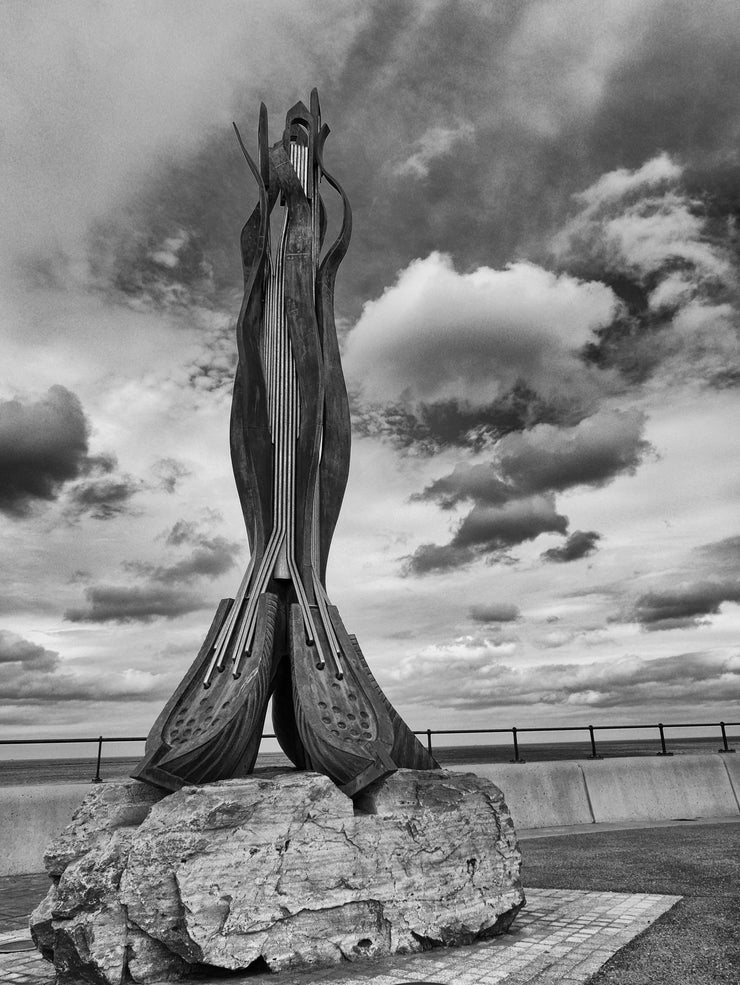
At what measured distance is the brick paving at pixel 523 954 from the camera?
13.0 ft

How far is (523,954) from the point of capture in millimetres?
4375

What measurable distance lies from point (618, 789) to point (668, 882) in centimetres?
534

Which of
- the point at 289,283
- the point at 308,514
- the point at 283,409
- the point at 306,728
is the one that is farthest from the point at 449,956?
the point at 289,283

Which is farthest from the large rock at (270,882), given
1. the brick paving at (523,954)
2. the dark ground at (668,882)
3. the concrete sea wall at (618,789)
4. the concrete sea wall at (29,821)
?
the concrete sea wall at (618,789)

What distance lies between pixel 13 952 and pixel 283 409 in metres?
4.37

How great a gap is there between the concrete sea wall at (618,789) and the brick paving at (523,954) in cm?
493

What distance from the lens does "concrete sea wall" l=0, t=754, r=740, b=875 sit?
35.5 feet

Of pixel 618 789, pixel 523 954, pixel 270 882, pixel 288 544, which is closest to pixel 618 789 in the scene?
pixel 618 789

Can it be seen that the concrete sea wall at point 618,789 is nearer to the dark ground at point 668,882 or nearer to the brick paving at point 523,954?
the dark ground at point 668,882

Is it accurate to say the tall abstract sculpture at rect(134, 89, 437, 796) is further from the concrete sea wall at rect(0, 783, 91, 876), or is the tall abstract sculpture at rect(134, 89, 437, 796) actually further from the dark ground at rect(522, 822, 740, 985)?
the concrete sea wall at rect(0, 783, 91, 876)

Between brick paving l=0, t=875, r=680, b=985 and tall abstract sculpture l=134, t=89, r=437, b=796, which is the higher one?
tall abstract sculpture l=134, t=89, r=437, b=796

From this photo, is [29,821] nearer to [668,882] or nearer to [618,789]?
[668,882]

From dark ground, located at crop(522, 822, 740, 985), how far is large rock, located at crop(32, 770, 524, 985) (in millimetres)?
1012

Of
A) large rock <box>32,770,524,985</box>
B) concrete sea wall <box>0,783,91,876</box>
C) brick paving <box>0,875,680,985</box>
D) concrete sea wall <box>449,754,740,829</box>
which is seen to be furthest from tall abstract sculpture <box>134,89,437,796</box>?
concrete sea wall <box>449,754,740,829</box>
